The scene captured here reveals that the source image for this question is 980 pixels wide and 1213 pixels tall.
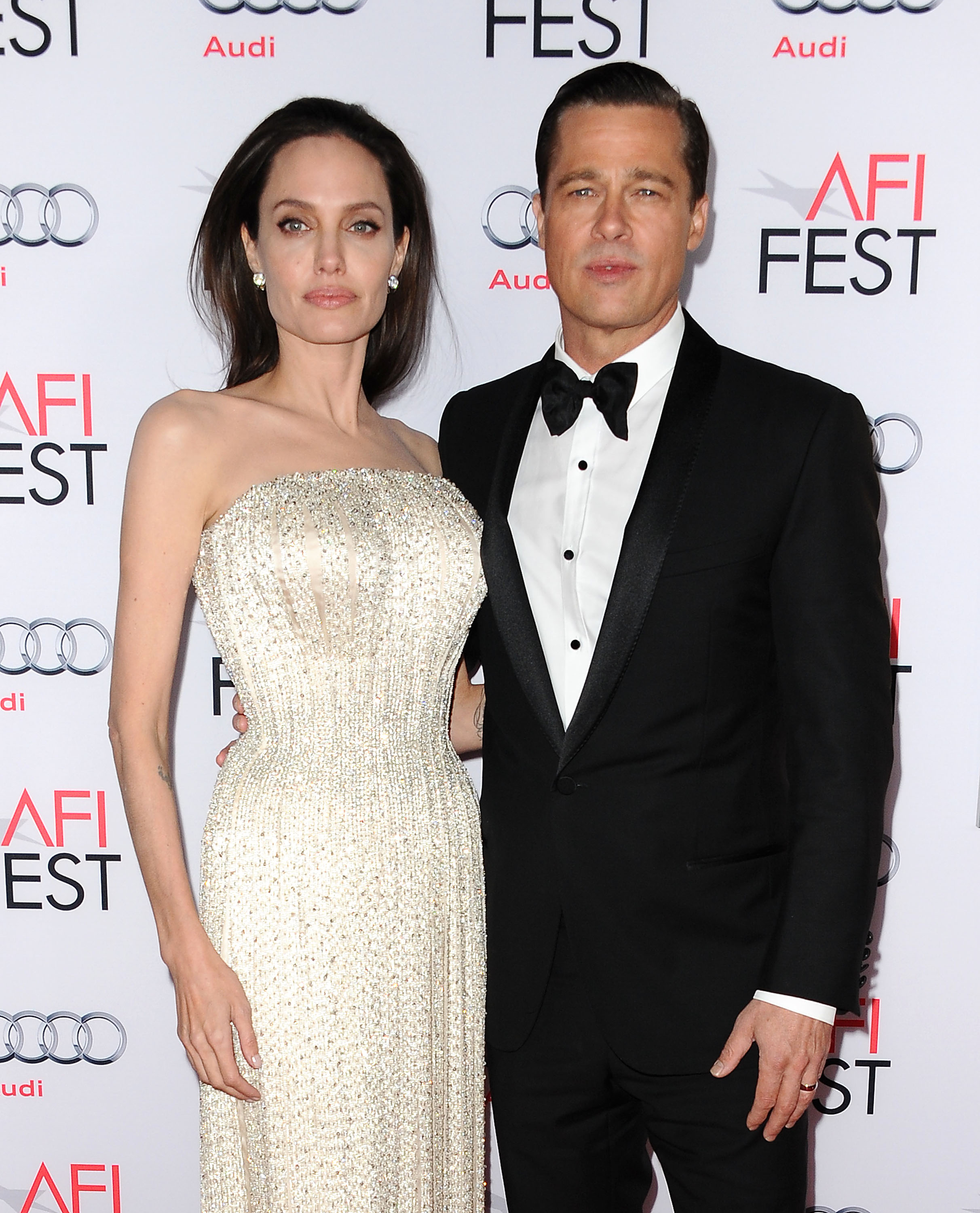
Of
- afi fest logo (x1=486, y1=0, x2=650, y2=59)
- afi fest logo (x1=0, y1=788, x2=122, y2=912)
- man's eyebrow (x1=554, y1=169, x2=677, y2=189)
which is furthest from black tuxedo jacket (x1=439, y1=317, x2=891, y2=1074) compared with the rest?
afi fest logo (x1=0, y1=788, x2=122, y2=912)

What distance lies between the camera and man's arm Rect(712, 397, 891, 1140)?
1.44m

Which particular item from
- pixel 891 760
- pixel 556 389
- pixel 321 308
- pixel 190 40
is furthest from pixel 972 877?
pixel 190 40

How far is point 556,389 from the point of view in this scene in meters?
1.65

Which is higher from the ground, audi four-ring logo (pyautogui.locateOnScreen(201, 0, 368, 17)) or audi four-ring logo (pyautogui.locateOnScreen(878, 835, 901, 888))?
audi four-ring logo (pyautogui.locateOnScreen(201, 0, 368, 17))

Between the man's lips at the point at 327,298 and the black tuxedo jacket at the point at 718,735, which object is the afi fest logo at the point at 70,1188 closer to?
the black tuxedo jacket at the point at 718,735

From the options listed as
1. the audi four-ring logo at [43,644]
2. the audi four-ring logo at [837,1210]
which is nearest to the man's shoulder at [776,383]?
the audi four-ring logo at [43,644]

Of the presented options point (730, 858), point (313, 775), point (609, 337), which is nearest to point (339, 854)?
point (313, 775)

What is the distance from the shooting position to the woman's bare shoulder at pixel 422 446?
6.59ft

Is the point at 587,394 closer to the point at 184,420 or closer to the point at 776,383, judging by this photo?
the point at 776,383

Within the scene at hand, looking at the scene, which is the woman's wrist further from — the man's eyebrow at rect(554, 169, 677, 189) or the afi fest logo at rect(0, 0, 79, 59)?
the afi fest logo at rect(0, 0, 79, 59)

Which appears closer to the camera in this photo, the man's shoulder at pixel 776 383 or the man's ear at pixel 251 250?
the man's shoulder at pixel 776 383

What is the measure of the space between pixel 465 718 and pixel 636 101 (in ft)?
3.66

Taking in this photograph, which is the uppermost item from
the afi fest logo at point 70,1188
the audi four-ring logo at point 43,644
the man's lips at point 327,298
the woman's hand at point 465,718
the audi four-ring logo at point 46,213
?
the audi four-ring logo at point 46,213

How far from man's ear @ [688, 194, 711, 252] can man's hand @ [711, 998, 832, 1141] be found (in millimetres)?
1139
